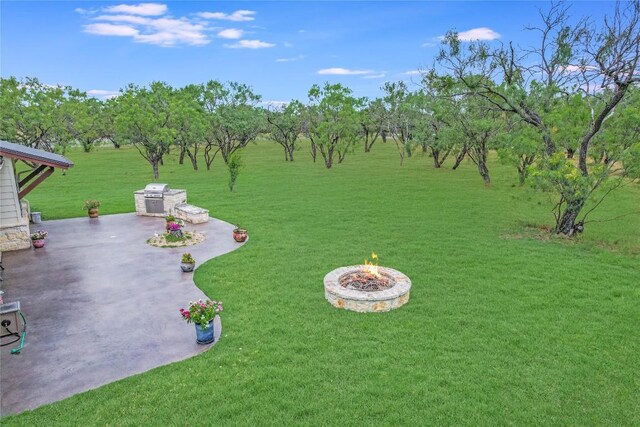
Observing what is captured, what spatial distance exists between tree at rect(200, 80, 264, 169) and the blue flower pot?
1221 inches

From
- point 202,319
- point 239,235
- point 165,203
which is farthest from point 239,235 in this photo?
point 202,319

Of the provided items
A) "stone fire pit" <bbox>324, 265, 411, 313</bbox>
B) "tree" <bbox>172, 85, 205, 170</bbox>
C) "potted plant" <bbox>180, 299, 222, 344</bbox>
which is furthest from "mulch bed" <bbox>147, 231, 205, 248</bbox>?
"tree" <bbox>172, 85, 205, 170</bbox>

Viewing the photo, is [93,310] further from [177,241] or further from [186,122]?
[186,122]

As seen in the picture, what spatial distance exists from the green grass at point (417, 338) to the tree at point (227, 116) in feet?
74.7

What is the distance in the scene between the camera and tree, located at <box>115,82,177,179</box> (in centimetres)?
3023

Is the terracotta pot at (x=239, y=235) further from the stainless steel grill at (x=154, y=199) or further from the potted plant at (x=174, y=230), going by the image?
the stainless steel grill at (x=154, y=199)

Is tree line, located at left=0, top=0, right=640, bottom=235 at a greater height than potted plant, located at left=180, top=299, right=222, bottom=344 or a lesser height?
greater

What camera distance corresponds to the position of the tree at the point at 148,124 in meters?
30.2

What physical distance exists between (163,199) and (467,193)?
1850 centimetres

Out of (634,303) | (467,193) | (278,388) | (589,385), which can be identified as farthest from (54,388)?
(467,193)

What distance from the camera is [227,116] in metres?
39.4

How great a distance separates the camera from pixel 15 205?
14.2 meters

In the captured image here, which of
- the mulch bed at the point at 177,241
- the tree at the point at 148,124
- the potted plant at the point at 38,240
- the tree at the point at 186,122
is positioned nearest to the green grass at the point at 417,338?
the mulch bed at the point at 177,241

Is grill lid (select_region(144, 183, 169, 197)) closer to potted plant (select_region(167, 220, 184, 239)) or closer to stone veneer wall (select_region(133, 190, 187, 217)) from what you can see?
stone veneer wall (select_region(133, 190, 187, 217))
